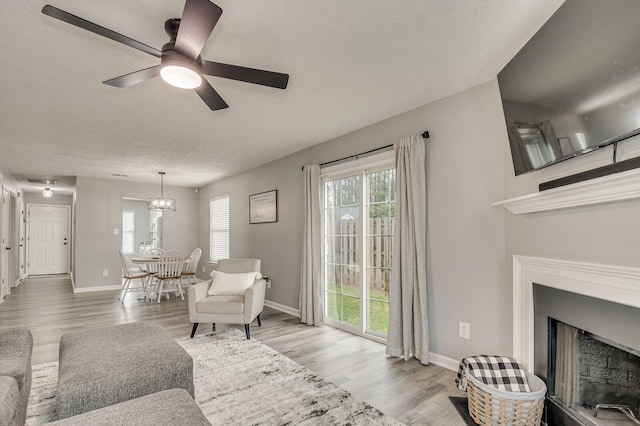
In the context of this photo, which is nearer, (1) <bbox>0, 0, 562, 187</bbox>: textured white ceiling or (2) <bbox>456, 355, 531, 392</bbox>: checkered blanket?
(1) <bbox>0, 0, 562, 187</bbox>: textured white ceiling

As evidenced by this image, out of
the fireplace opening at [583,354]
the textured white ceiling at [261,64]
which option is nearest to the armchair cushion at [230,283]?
the textured white ceiling at [261,64]

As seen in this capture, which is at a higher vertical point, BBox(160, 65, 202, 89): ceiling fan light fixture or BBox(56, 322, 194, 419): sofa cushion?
BBox(160, 65, 202, 89): ceiling fan light fixture

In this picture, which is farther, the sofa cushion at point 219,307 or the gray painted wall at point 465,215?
the sofa cushion at point 219,307

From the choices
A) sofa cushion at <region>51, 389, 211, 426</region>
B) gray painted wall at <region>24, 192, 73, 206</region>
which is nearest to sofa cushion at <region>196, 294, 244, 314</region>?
sofa cushion at <region>51, 389, 211, 426</region>

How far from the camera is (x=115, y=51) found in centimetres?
209

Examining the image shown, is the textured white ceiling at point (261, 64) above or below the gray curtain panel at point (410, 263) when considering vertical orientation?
above

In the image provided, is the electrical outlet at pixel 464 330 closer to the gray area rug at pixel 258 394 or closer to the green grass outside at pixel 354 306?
the green grass outside at pixel 354 306

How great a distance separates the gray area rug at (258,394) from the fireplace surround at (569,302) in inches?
41.0

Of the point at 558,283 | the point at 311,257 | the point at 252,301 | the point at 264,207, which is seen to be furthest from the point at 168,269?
the point at 558,283

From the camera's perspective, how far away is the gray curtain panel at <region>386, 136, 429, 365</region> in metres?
2.87

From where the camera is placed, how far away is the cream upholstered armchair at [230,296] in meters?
3.49

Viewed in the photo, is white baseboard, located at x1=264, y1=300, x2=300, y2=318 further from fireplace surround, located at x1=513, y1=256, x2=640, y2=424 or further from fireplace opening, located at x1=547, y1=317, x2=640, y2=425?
fireplace opening, located at x1=547, y1=317, x2=640, y2=425

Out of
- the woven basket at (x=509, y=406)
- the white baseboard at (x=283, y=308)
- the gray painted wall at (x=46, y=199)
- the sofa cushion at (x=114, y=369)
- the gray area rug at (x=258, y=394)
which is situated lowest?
the white baseboard at (x=283, y=308)

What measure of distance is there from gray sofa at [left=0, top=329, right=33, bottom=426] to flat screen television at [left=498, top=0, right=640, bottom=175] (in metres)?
2.73
